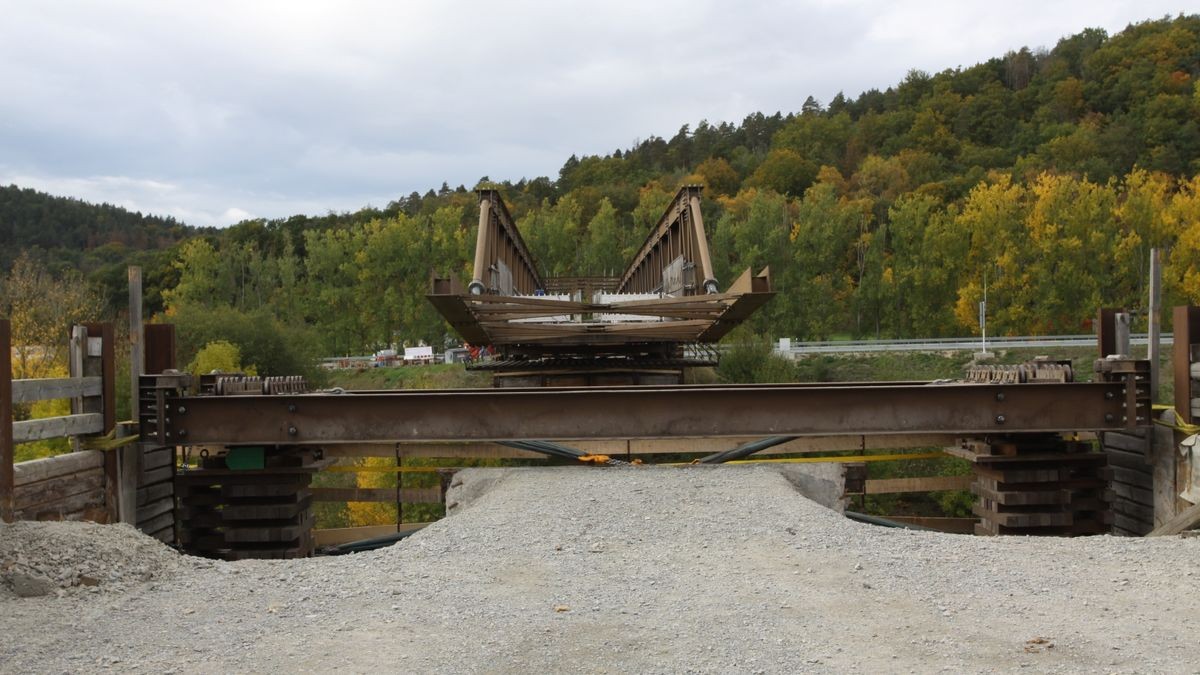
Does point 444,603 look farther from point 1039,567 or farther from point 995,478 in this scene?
point 995,478

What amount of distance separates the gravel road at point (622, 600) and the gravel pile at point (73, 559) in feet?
0.05

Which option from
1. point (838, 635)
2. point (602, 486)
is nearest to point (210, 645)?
point (838, 635)

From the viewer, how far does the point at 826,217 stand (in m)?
51.3

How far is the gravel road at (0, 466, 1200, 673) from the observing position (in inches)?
153

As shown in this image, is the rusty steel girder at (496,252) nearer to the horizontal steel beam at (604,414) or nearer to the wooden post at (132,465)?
the horizontal steel beam at (604,414)

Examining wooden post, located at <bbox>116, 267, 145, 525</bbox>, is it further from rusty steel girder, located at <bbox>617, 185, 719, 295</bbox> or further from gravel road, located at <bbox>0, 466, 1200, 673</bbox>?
rusty steel girder, located at <bbox>617, 185, 719, 295</bbox>

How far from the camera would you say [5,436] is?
6.03m

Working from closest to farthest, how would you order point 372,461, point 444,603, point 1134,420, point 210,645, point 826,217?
point 210,645 → point 444,603 → point 1134,420 → point 372,461 → point 826,217

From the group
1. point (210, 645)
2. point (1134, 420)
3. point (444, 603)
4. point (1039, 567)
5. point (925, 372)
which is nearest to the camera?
point (210, 645)

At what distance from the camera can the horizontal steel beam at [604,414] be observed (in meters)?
8.53

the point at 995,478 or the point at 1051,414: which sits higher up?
the point at 1051,414

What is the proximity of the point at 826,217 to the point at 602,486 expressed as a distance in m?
46.5

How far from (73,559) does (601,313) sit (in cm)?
821

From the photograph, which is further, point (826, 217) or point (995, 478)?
point (826, 217)
